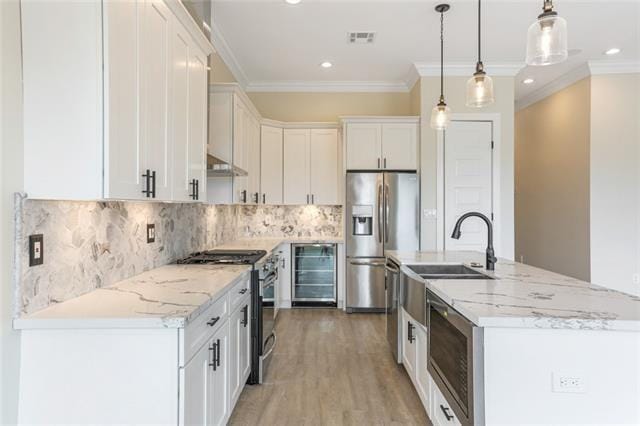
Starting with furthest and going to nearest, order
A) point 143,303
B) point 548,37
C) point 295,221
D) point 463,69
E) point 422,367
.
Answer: point 295,221 < point 463,69 < point 422,367 < point 548,37 < point 143,303

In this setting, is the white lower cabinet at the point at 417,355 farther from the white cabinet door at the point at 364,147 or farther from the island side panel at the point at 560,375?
the white cabinet door at the point at 364,147

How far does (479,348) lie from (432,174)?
11.5 ft

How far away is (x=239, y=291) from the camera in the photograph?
94.6 inches

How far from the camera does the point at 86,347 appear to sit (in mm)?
1410

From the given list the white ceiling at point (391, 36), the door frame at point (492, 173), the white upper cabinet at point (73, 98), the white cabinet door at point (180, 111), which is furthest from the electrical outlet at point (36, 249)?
the door frame at point (492, 173)

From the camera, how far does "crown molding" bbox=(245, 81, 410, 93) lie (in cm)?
536

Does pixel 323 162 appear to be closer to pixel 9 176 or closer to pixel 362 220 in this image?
pixel 362 220

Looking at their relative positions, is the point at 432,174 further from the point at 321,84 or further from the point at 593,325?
the point at 593,325

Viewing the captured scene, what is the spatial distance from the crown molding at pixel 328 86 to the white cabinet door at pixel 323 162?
700 millimetres

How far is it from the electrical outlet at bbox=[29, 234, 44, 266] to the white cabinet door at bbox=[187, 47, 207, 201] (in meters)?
0.87

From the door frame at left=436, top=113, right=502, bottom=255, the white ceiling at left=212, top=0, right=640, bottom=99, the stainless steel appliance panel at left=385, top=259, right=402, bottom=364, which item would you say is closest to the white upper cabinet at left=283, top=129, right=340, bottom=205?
the white ceiling at left=212, top=0, right=640, bottom=99

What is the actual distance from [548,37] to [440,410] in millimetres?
1964

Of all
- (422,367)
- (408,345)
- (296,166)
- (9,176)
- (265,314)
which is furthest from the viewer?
(296,166)

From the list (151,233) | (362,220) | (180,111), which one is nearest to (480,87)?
(180,111)
